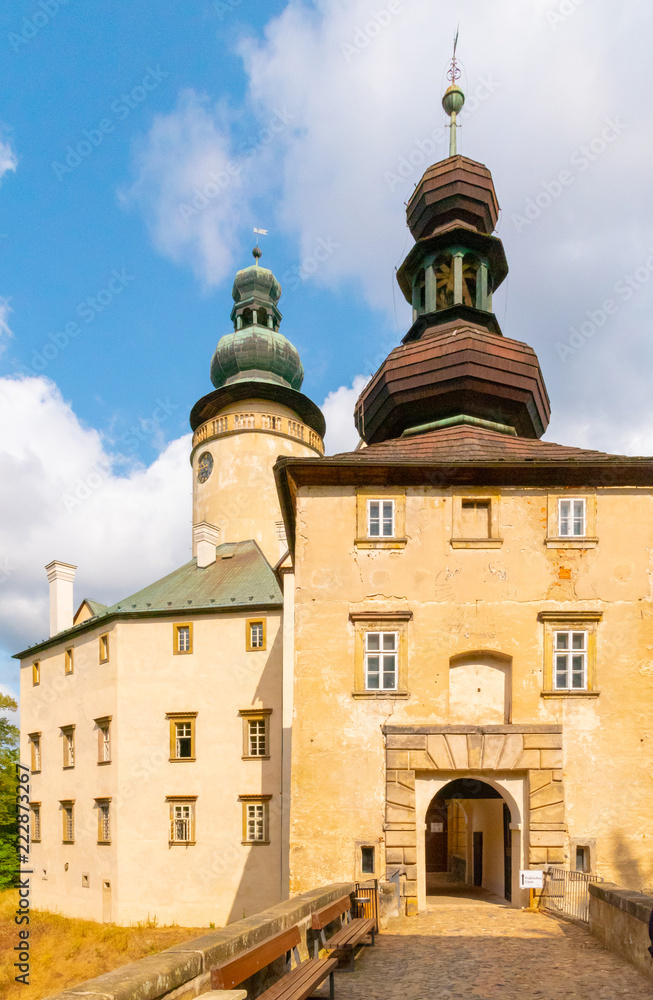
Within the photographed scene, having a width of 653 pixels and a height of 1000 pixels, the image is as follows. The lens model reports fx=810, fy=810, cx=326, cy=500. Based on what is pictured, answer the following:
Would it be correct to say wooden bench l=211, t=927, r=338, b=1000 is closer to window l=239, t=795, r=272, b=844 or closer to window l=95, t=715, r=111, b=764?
window l=239, t=795, r=272, b=844

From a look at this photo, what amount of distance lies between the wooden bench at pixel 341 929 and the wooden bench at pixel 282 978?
1.21m

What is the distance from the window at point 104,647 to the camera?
31033 millimetres

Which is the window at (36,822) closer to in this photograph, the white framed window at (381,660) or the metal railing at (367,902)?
the white framed window at (381,660)

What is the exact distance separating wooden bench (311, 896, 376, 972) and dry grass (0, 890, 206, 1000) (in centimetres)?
1437

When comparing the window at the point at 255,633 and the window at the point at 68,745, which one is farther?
the window at the point at 68,745

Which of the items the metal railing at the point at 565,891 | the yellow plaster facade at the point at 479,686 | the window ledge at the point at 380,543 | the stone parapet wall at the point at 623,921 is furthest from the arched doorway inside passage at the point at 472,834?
the window ledge at the point at 380,543

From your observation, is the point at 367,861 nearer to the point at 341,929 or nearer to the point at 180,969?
the point at 341,929

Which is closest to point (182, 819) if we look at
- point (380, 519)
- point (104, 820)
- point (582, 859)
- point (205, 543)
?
point (104, 820)

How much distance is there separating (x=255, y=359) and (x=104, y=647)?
61.1 ft

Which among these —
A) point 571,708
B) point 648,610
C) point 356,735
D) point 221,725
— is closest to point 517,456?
point 648,610

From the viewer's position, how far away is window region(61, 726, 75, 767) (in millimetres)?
32819

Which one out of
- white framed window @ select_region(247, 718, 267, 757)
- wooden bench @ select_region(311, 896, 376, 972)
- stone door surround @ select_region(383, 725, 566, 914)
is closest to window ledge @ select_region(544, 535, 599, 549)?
stone door surround @ select_region(383, 725, 566, 914)

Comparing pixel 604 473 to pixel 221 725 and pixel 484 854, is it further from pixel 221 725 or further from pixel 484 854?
pixel 221 725

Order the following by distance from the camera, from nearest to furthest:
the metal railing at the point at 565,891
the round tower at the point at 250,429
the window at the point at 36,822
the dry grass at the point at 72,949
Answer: the metal railing at the point at 565,891 → the dry grass at the point at 72,949 → the window at the point at 36,822 → the round tower at the point at 250,429
